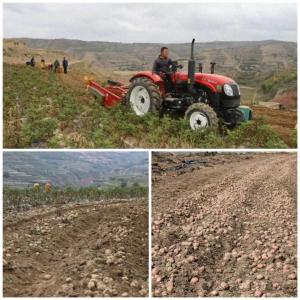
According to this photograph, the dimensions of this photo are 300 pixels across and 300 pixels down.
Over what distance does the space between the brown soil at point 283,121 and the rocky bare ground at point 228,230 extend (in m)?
0.21

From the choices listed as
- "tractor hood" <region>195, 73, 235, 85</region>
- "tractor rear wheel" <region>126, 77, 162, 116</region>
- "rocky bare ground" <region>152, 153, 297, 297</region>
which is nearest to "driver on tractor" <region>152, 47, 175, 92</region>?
"tractor rear wheel" <region>126, 77, 162, 116</region>

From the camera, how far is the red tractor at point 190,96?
18.3 feet

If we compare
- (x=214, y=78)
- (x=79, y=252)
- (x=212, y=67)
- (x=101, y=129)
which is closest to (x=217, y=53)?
(x=212, y=67)

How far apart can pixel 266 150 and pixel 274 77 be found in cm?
87

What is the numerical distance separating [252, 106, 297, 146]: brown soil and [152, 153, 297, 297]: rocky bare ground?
0.70ft

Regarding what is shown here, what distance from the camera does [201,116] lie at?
5516 millimetres

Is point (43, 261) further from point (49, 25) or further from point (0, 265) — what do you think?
point (49, 25)

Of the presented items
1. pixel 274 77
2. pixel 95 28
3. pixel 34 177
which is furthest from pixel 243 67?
pixel 34 177

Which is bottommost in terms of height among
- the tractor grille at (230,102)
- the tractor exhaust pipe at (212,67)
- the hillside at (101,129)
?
the hillside at (101,129)

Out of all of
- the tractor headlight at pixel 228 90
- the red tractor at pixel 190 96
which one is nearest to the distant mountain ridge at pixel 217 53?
the red tractor at pixel 190 96

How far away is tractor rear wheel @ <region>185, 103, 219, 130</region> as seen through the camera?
5438mm

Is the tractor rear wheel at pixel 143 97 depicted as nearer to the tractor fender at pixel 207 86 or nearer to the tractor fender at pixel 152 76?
the tractor fender at pixel 152 76

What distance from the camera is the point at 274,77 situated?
19.3ft

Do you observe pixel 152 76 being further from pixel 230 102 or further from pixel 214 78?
pixel 230 102
